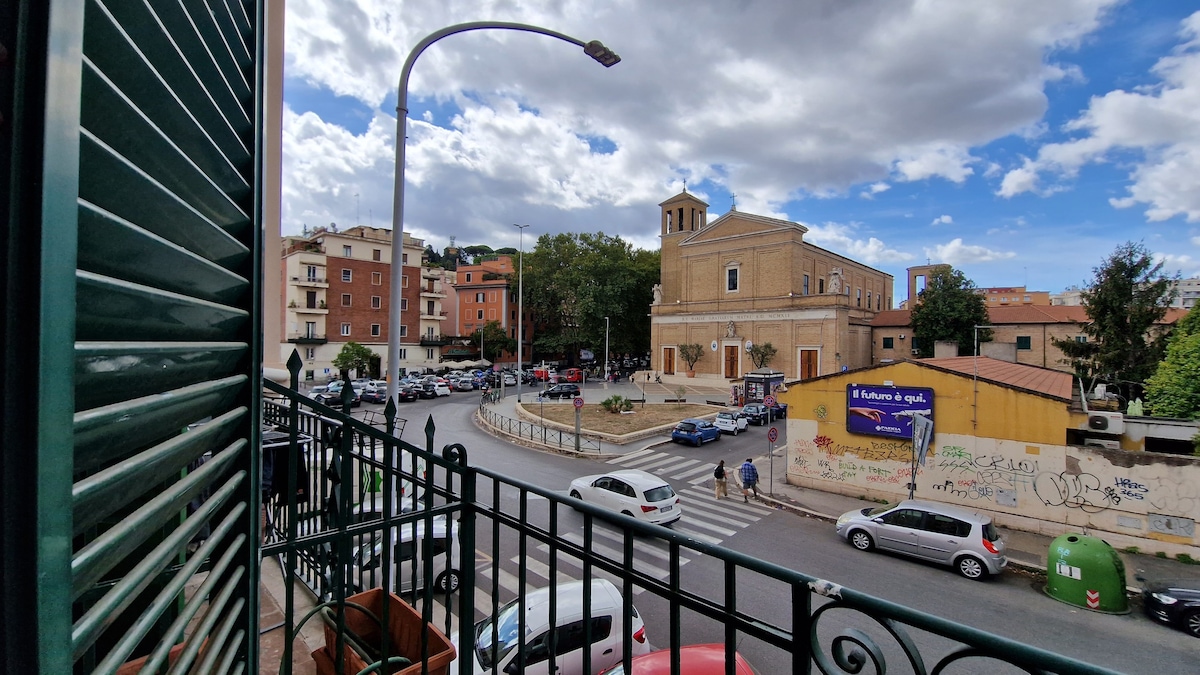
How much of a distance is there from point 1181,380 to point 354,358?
34703 mm

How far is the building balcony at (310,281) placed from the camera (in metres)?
35.2

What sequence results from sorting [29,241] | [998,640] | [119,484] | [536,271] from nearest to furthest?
[29,241], [119,484], [998,640], [536,271]

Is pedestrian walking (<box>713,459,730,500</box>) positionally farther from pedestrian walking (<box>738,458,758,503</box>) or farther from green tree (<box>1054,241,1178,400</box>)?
green tree (<box>1054,241,1178,400</box>)

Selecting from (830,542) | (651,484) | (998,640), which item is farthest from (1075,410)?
(998,640)

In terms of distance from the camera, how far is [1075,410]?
11.3 meters

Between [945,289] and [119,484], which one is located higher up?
[945,289]

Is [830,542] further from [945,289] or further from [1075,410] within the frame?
[945,289]

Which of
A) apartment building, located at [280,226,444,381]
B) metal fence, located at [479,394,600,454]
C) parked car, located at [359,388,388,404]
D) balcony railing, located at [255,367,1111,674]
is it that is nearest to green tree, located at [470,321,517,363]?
apartment building, located at [280,226,444,381]

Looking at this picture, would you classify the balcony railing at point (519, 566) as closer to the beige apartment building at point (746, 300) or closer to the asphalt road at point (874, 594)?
the asphalt road at point (874, 594)

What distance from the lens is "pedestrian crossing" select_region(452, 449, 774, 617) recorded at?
8.03 metres

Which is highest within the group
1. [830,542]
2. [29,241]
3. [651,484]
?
[29,241]

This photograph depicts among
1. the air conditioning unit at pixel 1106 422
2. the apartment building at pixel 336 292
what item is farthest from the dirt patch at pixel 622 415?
the apartment building at pixel 336 292

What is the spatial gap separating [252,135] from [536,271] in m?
50.2

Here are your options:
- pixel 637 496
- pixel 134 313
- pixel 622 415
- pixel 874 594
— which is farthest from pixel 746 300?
pixel 134 313
